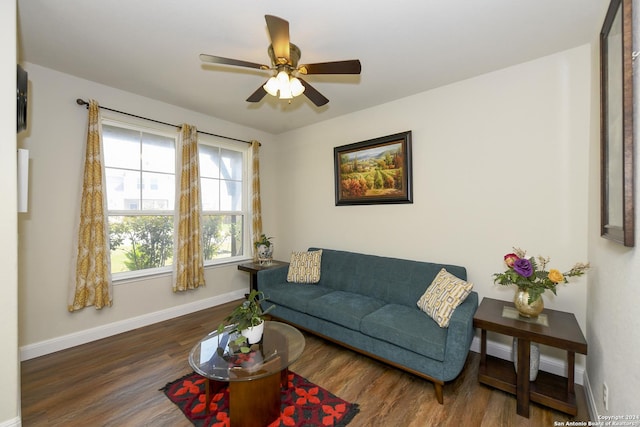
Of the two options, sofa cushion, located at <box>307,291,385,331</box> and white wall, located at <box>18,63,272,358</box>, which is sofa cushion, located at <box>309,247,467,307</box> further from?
white wall, located at <box>18,63,272,358</box>

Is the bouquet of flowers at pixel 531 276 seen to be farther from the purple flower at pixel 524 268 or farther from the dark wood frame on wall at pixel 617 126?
the dark wood frame on wall at pixel 617 126

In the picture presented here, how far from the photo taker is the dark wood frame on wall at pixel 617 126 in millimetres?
1180

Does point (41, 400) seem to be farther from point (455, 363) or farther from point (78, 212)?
point (455, 363)

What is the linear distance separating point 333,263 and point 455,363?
1744 mm

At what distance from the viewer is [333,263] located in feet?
11.1

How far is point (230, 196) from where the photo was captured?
414cm

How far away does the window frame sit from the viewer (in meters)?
3.04

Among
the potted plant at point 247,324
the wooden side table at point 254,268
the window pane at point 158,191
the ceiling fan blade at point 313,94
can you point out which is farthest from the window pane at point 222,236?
the ceiling fan blade at point 313,94

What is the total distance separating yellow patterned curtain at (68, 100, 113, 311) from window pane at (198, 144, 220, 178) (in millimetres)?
1189

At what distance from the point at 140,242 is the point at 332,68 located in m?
2.96

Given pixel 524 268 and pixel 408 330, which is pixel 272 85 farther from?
pixel 524 268

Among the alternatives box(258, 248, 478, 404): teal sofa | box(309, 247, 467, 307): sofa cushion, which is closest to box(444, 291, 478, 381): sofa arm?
box(258, 248, 478, 404): teal sofa

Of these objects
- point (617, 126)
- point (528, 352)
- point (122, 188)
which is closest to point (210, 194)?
point (122, 188)

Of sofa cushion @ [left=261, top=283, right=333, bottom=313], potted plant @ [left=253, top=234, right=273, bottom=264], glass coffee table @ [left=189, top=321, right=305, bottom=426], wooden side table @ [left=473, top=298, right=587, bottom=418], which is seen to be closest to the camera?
glass coffee table @ [left=189, top=321, right=305, bottom=426]
